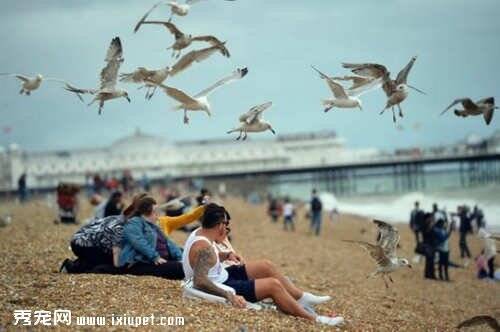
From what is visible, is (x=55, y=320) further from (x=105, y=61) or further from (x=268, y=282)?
(x=105, y=61)

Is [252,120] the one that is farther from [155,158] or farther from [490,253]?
[155,158]

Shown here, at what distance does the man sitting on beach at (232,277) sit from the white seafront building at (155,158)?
98.1m

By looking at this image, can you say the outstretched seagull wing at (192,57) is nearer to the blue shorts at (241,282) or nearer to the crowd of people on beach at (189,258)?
the crowd of people on beach at (189,258)

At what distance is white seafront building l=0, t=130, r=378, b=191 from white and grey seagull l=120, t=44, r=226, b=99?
316ft

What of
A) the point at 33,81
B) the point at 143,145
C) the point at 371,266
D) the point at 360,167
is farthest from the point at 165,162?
the point at 33,81

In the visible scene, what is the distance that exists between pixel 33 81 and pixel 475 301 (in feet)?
21.6

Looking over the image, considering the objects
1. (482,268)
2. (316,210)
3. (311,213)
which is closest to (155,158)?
(311,213)

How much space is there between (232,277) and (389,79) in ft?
9.69

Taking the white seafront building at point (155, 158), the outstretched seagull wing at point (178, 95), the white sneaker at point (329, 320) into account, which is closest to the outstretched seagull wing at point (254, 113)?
the outstretched seagull wing at point (178, 95)

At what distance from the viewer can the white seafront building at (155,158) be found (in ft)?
356

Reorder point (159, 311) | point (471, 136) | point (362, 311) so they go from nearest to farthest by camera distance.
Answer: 1. point (159, 311)
2. point (362, 311)
3. point (471, 136)

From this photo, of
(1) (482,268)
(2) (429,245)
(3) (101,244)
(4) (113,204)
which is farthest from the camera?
(1) (482,268)

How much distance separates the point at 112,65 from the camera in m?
9.62

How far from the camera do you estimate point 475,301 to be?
43.3 ft
